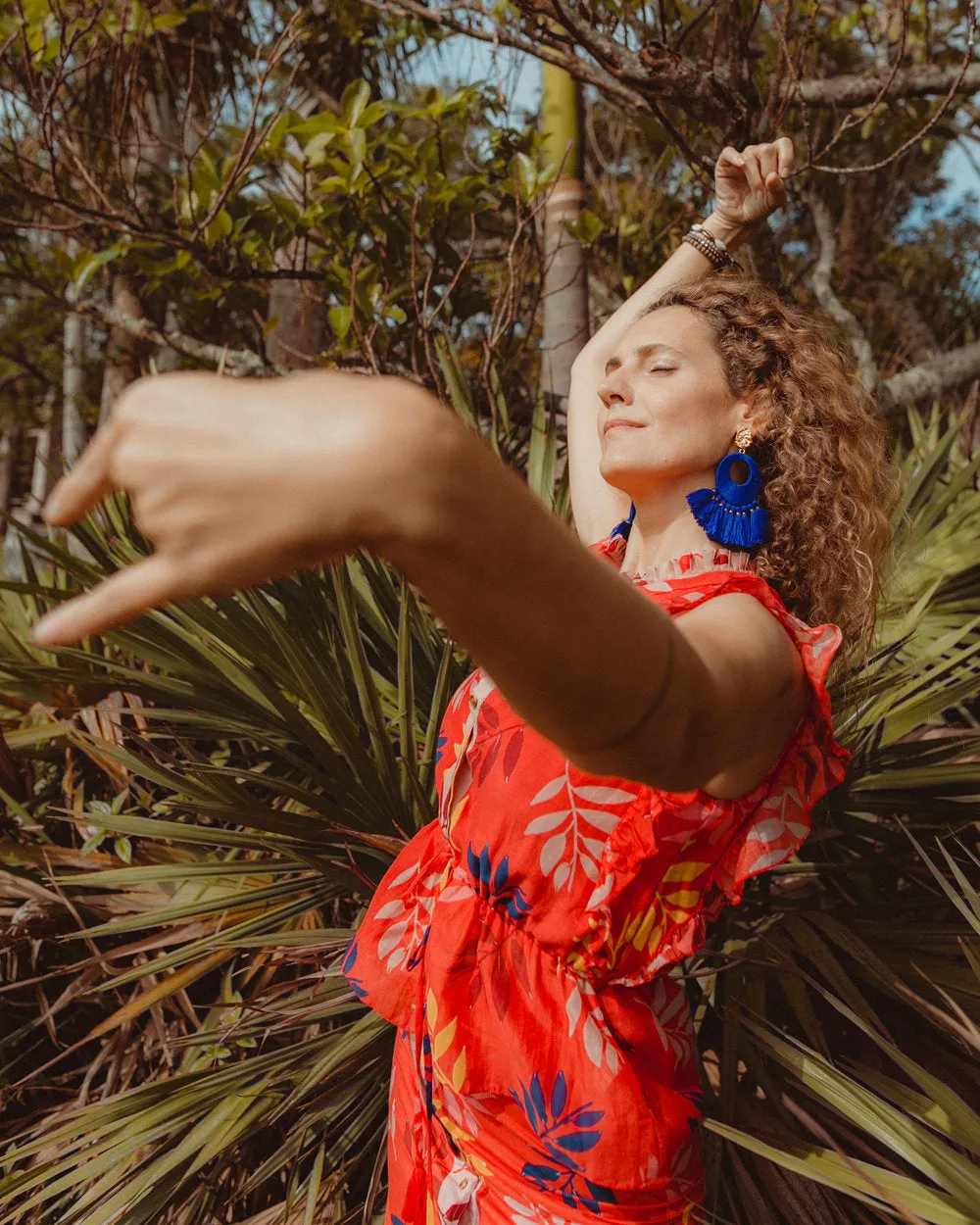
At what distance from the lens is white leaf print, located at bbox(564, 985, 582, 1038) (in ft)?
3.36

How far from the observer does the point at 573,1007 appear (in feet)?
3.39

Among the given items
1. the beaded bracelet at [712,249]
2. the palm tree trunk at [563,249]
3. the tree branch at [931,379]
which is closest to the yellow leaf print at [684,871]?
the beaded bracelet at [712,249]

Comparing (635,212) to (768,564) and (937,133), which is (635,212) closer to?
(937,133)

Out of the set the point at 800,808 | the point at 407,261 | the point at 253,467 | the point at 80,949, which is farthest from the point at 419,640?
the point at 253,467

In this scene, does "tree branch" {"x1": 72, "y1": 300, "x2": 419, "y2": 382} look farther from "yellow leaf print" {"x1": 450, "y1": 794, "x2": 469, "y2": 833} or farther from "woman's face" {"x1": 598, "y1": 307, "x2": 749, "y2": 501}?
"yellow leaf print" {"x1": 450, "y1": 794, "x2": 469, "y2": 833}

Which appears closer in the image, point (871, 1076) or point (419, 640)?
point (871, 1076)

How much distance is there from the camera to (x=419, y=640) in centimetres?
202

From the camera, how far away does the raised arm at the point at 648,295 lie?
1.48 metres

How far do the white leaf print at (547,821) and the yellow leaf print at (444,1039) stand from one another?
264 mm

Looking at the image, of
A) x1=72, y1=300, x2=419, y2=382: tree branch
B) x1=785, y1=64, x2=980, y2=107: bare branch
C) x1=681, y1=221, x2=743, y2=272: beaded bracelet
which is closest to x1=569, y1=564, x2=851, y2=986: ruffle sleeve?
x1=681, y1=221, x2=743, y2=272: beaded bracelet

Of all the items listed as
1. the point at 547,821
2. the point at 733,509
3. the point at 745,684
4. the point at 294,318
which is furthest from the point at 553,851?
the point at 294,318

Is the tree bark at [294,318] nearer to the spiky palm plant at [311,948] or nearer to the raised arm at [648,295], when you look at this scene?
the spiky palm plant at [311,948]

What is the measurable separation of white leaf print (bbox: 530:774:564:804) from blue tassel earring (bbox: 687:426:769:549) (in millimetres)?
357

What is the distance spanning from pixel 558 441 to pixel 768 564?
2.03 m
